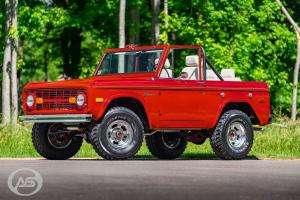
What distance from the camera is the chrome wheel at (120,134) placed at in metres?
17.3

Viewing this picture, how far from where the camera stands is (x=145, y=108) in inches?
701

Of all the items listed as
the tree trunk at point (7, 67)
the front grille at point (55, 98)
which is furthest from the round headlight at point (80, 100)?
the tree trunk at point (7, 67)

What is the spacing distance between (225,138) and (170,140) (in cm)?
149

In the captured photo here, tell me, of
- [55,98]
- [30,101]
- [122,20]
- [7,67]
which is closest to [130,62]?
[55,98]

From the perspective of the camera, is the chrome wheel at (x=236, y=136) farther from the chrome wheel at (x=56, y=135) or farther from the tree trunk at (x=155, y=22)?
the tree trunk at (x=155, y=22)

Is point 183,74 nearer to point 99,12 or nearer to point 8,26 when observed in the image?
point 8,26

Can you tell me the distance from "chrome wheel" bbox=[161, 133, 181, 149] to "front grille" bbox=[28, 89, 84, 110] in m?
2.82

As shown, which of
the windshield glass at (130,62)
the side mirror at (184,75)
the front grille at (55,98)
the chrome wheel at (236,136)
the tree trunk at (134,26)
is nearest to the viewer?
the front grille at (55,98)

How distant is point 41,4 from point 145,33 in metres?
6.83

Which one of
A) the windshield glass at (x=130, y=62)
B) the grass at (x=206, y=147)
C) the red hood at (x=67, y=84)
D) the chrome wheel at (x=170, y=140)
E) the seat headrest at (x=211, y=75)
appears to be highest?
the windshield glass at (x=130, y=62)

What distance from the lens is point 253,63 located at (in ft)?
145

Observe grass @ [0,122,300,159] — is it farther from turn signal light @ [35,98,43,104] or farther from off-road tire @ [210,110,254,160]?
turn signal light @ [35,98,43,104]

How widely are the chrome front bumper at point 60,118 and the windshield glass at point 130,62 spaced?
2.06 metres

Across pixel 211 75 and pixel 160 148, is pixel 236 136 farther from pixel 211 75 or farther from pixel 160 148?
pixel 160 148
